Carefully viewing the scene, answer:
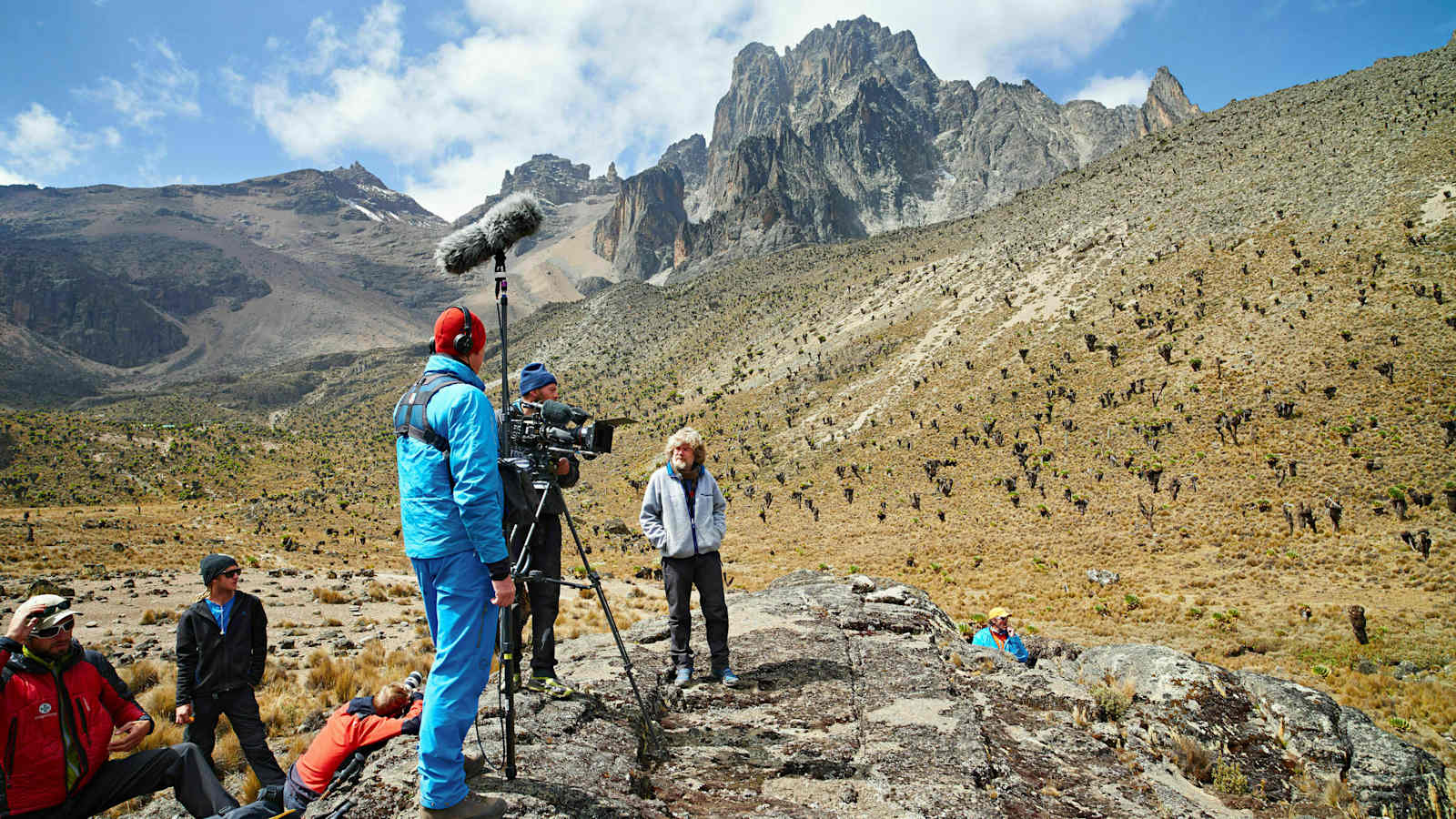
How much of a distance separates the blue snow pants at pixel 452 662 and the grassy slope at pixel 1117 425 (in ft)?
41.0

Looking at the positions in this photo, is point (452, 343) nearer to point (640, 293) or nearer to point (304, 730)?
point (304, 730)

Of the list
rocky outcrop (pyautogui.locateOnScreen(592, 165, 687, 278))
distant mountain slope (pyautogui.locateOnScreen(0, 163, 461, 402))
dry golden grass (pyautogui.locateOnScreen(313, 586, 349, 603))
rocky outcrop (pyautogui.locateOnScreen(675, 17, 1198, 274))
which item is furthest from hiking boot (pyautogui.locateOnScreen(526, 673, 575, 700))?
rocky outcrop (pyautogui.locateOnScreen(592, 165, 687, 278))

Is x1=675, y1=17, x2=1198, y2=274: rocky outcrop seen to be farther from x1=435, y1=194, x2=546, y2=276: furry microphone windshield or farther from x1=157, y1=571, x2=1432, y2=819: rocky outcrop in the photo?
x1=435, y1=194, x2=546, y2=276: furry microphone windshield

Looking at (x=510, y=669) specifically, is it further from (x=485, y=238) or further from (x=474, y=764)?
(x=485, y=238)

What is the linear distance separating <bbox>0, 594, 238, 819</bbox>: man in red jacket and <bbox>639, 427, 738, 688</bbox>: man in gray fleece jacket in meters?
3.11

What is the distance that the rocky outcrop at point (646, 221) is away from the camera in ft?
527

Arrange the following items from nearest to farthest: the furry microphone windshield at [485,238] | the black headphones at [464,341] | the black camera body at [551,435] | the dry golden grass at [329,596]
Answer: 1. the black headphones at [464,341]
2. the black camera body at [551,435]
3. the furry microphone windshield at [485,238]
4. the dry golden grass at [329,596]

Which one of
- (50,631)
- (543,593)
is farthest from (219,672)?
(543,593)

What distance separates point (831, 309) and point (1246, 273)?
32.1 m

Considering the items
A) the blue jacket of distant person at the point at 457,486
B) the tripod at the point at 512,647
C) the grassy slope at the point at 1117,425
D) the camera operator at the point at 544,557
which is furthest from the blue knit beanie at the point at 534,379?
the grassy slope at the point at 1117,425

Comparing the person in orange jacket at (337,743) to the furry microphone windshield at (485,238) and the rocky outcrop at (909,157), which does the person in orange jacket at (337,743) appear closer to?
the furry microphone windshield at (485,238)

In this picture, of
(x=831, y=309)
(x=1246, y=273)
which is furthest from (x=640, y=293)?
(x=1246, y=273)

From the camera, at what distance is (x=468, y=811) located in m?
2.75

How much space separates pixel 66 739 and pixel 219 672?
1.41m
